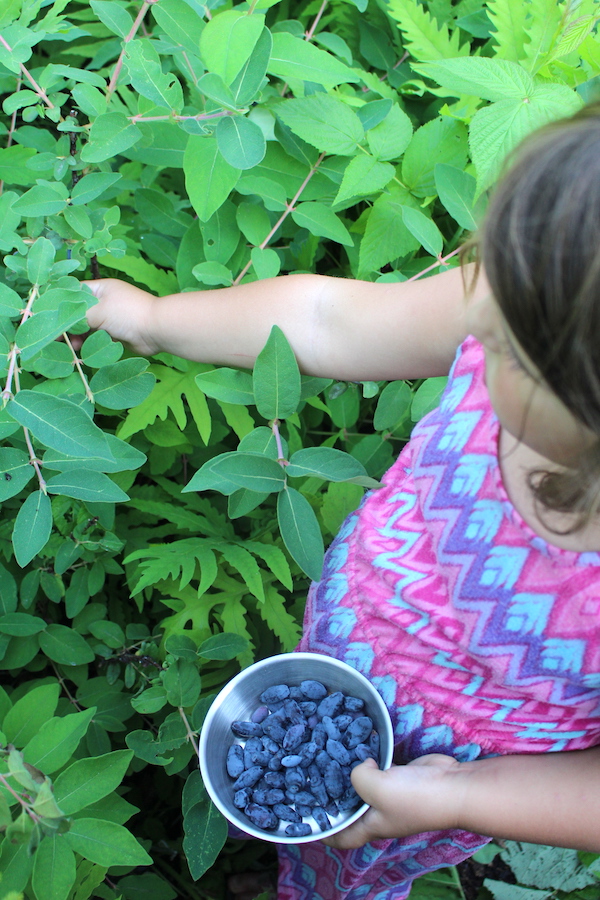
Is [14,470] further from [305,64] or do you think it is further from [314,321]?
[305,64]

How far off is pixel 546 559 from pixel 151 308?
0.63 meters

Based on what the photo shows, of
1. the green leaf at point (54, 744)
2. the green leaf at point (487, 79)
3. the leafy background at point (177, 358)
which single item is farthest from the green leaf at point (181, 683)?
the green leaf at point (487, 79)

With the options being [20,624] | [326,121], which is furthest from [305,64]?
[20,624]

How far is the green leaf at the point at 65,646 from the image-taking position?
3.84 ft

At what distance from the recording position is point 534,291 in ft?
1.52

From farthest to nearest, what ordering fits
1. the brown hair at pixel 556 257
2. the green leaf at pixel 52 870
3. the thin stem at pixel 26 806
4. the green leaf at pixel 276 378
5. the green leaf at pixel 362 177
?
the green leaf at pixel 362 177 < the green leaf at pixel 276 378 < the green leaf at pixel 52 870 < the thin stem at pixel 26 806 < the brown hair at pixel 556 257

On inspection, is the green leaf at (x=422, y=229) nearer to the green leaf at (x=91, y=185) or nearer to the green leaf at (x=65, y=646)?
the green leaf at (x=91, y=185)

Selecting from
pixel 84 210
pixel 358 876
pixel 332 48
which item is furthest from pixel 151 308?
pixel 358 876

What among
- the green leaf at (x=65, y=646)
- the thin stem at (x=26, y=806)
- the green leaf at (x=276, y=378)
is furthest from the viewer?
the green leaf at (x=65, y=646)

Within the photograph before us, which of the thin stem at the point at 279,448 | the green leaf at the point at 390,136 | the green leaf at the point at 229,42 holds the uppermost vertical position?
the green leaf at the point at 229,42

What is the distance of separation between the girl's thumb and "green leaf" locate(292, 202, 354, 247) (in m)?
0.72

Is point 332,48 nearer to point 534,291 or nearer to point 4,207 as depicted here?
point 4,207

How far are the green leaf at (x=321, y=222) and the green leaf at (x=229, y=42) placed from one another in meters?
0.28

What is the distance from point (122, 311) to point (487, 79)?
1.94 ft
